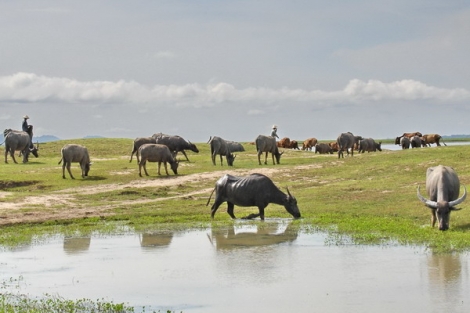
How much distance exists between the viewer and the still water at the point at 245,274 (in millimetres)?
12127

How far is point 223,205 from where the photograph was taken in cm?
2775

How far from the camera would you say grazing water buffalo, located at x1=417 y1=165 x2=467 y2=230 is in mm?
18469

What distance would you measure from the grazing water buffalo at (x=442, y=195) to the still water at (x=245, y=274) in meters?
2.28

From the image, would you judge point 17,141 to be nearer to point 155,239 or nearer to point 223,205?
point 223,205

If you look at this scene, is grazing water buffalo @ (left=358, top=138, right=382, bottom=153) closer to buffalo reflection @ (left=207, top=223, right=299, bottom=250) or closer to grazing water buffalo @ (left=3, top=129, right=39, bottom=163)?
grazing water buffalo @ (left=3, top=129, right=39, bottom=163)

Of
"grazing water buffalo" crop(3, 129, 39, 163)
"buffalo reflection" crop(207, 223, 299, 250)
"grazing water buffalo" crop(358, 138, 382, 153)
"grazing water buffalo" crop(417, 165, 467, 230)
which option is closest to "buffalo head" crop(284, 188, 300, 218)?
"buffalo reflection" crop(207, 223, 299, 250)

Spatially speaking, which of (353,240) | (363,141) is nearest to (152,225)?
(353,240)

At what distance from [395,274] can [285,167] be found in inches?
1065

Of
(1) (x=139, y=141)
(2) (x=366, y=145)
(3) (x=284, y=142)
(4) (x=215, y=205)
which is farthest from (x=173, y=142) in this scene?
(3) (x=284, y=142)

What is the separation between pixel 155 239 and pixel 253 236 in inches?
110

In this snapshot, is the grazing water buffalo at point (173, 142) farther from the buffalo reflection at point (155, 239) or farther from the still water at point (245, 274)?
the still water at point (245, 274)

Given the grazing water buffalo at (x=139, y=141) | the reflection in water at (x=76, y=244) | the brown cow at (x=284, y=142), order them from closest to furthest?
the reflection in water at (x=76, y=244), the grazing water buffalo at (x=139, y=141), the brown cow at (x=284, y=142)

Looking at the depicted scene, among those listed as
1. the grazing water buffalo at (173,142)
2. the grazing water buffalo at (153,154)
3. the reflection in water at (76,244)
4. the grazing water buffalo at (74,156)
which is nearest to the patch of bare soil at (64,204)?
the grazing water buffalo at (153,154)

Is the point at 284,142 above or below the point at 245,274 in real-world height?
above
